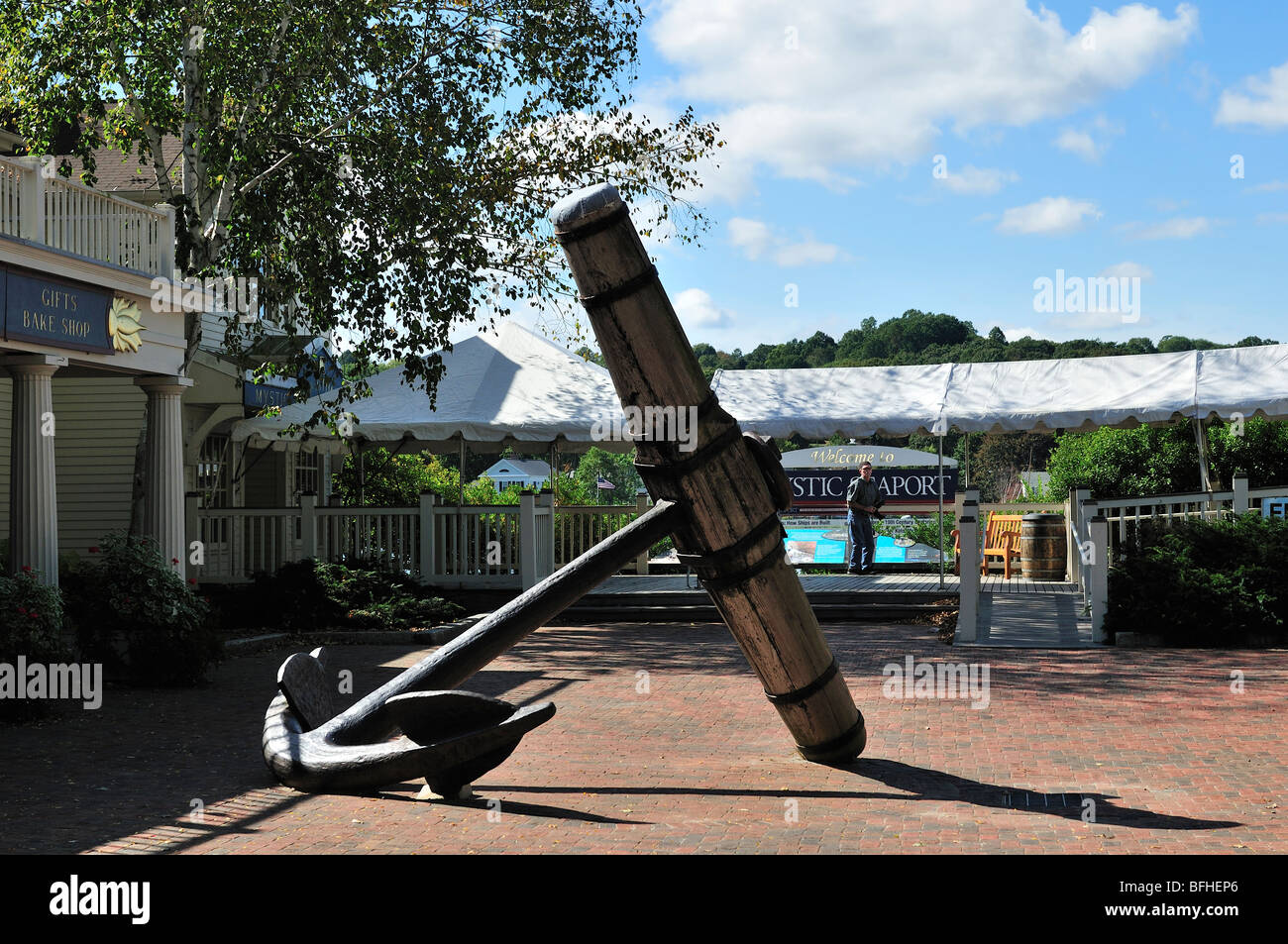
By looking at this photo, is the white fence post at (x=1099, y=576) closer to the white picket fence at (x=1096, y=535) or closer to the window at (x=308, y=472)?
the white picket fence at (x=1096, y=535)

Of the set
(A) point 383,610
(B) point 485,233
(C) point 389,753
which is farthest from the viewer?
(B) point 485,233

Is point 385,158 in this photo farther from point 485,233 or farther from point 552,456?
point 552,456

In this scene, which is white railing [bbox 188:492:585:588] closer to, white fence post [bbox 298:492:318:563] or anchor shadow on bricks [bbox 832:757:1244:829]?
white fence post [bbox 298:492:318:563]

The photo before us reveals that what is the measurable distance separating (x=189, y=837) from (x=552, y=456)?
544 inches

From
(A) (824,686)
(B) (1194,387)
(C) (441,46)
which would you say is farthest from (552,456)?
(A) (824,686)

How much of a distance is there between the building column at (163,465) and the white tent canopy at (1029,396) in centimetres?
758

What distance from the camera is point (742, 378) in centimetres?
1894

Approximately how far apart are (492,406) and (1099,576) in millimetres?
8941

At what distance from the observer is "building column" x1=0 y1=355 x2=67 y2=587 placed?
37.4 ft

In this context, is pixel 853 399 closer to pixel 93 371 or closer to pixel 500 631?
pixel 93 371

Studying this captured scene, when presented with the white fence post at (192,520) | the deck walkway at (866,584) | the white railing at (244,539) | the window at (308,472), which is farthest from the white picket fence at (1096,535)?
the window at (308,472)

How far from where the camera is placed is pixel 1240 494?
14586 millimetres

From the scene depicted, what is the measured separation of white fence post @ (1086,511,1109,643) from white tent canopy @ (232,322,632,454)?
6577 millimetres

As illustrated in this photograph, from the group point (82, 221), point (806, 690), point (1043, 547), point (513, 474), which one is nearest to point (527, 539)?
point (82, 221)
